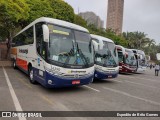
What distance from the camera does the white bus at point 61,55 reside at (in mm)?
8312

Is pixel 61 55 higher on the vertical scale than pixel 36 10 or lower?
lower

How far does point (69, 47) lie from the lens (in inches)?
348

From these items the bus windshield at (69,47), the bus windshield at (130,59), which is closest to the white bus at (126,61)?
the bus windshield at (130,59)

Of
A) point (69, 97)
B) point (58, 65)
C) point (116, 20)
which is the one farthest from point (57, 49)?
point (116, 20)

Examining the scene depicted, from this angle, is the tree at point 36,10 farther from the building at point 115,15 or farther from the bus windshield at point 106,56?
the building at point 115,15

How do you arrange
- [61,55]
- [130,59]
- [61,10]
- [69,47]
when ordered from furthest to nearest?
1. [61,10]
2. [130,59]
3. [69,47]
4. [61,55]

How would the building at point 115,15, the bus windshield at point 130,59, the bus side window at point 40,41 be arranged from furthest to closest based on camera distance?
1. the building at point 115,15
2. the bus windshield at point 130,59
3. the bus side window at point 40,41

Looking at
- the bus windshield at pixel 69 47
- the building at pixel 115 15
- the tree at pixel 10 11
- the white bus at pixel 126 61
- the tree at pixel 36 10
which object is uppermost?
the building at pixel 115 15

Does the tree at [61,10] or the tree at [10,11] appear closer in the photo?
the tree at [10,11]

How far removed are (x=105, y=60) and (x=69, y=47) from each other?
4.06 meters

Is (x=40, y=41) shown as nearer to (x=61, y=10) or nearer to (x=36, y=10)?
(x=36, y=10)

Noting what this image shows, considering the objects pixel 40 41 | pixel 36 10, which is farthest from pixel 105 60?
pixel 36 10

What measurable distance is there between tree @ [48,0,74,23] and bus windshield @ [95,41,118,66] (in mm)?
17587

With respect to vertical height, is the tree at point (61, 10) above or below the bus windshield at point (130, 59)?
above
